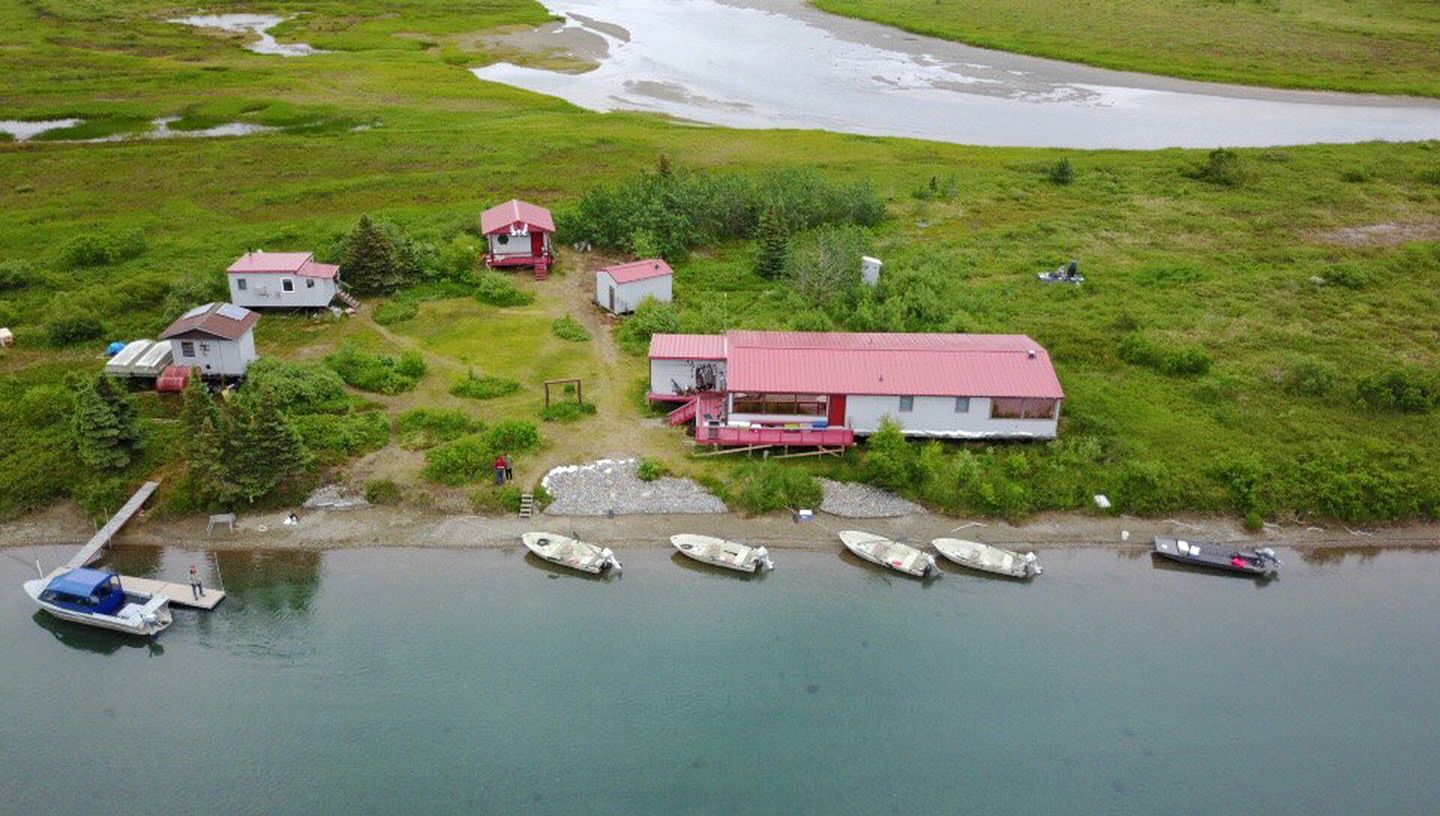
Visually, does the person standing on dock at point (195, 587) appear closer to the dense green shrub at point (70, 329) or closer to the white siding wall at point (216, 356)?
the white siding wall at point (216, 356)

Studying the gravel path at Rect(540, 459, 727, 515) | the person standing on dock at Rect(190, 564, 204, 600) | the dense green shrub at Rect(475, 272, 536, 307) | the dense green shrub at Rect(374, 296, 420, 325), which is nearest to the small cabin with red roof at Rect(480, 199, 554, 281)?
Result: the dense green shrub at Rect(475, 272, 536, 307)

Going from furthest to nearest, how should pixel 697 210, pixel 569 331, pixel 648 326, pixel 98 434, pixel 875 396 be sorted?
pixel 697 210
pixel 569 331
pixel 648 326
pixel 875 396
pixel 98 434

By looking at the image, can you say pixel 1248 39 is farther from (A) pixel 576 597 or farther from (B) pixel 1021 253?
(A) pixel 576 597

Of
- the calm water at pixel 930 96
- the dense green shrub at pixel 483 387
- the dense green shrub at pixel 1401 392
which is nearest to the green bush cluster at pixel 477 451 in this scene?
the dense green shrub at pixel 483 387

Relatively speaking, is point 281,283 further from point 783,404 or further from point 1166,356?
point 1166,356

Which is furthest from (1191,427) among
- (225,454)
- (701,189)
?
(225,454)

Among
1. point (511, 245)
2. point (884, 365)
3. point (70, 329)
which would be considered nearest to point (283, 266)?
point (70, 329)
